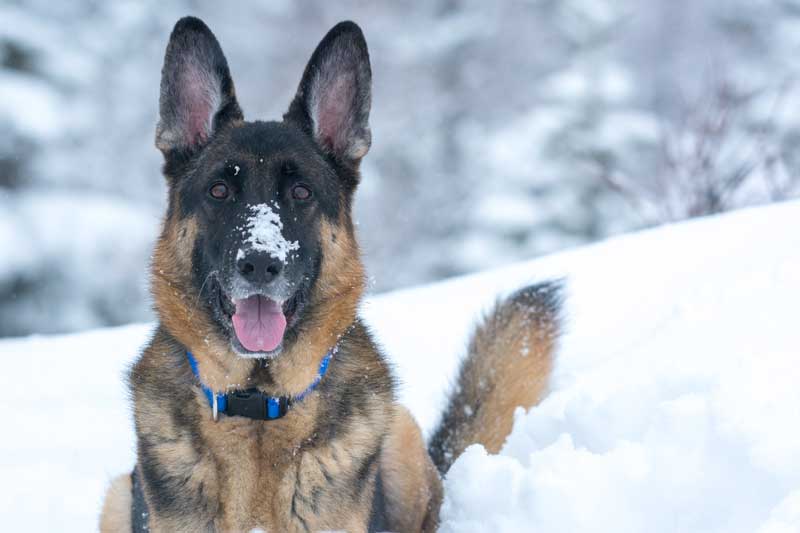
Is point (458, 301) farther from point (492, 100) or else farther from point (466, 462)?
point (492, 100)

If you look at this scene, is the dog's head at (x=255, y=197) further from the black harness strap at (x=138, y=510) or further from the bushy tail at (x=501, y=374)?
the bushy tail at (x=501, y=374)

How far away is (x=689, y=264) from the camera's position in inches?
203

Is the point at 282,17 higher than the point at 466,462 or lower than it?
higher

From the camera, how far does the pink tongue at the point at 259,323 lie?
279 cm

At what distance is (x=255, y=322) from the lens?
112 inches

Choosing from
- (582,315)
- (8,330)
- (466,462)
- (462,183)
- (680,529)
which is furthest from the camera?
(462,183)

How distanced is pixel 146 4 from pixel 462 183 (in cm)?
695

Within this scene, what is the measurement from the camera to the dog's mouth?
2.79 metres

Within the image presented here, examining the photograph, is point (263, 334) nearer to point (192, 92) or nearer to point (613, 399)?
point (192, 92)

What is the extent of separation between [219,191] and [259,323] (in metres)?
0.55

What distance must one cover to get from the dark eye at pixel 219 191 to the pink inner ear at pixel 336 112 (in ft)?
1.78

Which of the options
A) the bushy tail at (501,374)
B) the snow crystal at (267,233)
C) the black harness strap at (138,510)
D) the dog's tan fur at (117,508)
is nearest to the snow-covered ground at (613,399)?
the bushy tail at (501,374)

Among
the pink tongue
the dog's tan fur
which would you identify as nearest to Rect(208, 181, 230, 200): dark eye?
the pink tongue

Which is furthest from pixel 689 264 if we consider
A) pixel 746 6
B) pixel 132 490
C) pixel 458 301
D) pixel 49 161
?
pixel 746 6
